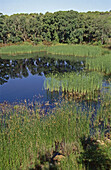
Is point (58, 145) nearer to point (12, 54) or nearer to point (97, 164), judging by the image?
point (97, 164)

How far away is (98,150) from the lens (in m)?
5.84

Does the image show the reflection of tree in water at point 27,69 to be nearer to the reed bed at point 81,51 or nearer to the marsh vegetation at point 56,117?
the marsh vegetation at point 56,117

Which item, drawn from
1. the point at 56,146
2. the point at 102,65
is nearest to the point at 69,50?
the point at 102,65

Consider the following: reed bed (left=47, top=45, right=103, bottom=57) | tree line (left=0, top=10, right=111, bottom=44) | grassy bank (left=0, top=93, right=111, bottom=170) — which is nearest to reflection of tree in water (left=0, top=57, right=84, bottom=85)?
reed bed (left=47, top=45, right=103, bottom=57)

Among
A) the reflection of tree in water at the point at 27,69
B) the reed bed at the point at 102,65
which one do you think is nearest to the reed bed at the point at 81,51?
the reflection of tree in water at the point at 27,69

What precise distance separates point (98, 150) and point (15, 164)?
263 centimetres

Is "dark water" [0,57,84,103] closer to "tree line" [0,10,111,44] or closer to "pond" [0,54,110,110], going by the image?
"pond" [0,54,110,110]

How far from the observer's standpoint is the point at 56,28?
1788 inches

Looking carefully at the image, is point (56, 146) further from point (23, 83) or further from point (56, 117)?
point (23, 83)

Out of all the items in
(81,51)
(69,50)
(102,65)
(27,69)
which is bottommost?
(27,69)

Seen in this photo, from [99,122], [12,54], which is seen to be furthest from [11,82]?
[12,54]

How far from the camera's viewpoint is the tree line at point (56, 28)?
136 ft

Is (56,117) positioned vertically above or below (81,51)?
below

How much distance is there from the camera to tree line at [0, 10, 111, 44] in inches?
1633
